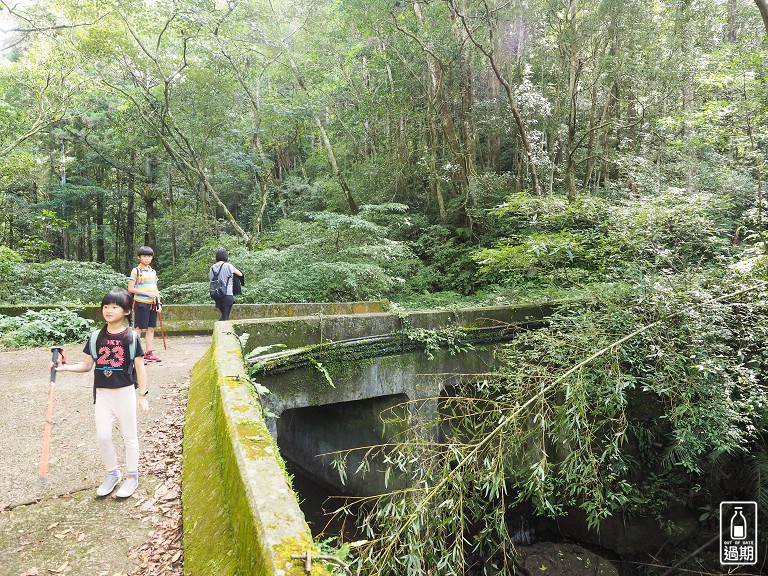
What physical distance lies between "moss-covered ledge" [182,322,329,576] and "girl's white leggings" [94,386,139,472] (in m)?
0.47

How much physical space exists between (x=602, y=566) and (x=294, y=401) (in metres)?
5.92

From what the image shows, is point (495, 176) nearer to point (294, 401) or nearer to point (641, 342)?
point (641, 342)

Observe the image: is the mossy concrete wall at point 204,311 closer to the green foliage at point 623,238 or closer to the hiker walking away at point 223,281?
the hiker walking away at point 223,281

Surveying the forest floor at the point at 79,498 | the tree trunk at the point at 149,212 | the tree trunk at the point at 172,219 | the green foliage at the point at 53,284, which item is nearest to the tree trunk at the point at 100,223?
the tree trunk at the point at 149,212

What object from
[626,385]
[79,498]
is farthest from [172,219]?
[626,385]

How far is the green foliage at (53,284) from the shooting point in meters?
12.1

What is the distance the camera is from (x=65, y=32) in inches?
530

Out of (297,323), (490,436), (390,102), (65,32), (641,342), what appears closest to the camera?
(490,436)

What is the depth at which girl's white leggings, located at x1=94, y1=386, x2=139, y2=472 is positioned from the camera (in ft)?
10.9

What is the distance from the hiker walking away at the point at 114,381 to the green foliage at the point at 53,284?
10493mm

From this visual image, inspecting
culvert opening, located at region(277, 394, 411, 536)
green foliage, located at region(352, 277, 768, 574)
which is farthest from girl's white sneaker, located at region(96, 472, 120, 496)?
culvert opening, located at region(277, 394, 411, 536)

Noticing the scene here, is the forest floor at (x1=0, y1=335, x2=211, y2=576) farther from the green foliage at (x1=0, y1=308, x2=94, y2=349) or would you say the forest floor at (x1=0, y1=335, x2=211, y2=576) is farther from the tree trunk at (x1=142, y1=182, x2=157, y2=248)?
the tree trunk at (x1=142, y1=182, x2=157, y2=248)

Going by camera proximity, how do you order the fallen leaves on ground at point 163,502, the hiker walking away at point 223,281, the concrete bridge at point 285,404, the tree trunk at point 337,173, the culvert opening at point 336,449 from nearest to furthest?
the concrete bridge at point 285,404 → the fallen leaves on ground at point 163,502 → the hiker walking away at point 223,281 → the culvert opening at point 336,449 → the tree trunk at point 337,173

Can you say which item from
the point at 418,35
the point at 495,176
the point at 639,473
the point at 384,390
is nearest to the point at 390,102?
the point at 418,35
